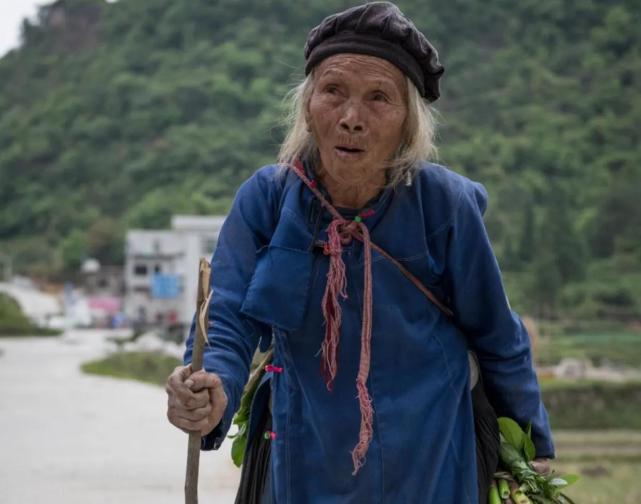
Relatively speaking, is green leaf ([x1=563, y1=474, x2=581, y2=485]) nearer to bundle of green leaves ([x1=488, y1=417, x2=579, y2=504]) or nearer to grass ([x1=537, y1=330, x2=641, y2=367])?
bundle of green leaves ([x1=488, y1=417, x2=579, y2=504])

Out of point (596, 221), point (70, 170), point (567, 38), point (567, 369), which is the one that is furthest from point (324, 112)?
point (567, 38)

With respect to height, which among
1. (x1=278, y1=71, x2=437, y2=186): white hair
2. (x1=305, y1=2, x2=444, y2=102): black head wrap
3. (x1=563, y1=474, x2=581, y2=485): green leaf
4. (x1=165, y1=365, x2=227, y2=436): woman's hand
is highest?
(x1=305, y1=2, x2=444, y2=102): black head wrap

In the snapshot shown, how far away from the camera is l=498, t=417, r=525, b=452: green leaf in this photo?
2.51 meters

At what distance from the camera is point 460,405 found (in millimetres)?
2420

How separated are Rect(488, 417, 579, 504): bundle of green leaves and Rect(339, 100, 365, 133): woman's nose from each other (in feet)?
2.29

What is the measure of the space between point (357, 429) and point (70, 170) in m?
101

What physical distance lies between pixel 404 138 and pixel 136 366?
26.5 m

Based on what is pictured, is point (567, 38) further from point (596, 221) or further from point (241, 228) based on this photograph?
point (241, 228)

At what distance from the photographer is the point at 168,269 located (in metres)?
63.4

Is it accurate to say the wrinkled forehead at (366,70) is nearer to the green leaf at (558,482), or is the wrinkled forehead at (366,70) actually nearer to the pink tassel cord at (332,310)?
the pink tassel cord at (332,310)

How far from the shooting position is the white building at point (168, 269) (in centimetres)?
4984

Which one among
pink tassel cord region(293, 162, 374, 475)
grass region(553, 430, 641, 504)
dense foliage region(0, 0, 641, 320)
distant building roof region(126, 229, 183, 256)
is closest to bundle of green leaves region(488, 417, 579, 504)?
pink tassel cord region(293, 162, 374, 475)

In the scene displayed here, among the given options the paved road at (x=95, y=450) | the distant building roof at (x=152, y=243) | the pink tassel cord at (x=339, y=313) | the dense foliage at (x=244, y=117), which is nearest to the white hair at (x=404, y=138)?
the pink tassel cord at (x=339, y=313)

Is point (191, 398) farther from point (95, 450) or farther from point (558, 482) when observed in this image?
point (95, 450)
